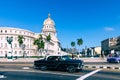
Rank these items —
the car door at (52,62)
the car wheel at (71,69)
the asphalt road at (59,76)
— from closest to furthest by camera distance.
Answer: the asphalt road at (59,76)
the car wheel at (71,69)
the car door at (52,62)

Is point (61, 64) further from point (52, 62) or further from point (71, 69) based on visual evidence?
point (71, 69)

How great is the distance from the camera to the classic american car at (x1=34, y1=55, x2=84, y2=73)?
24922 millimetres

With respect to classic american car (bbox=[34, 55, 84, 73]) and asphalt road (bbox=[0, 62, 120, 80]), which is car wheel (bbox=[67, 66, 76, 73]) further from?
asphalt road (bbox=[0, 62, 120, 80])

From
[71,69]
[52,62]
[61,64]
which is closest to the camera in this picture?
[71,69]

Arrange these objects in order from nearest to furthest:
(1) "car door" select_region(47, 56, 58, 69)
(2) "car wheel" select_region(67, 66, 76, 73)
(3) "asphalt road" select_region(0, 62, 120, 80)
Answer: (3) "asphalt road" select_region(0, 62, 120, 80)
(2) "car wheel" select_region(67, 66, 76, 73)
(1) "car door" select_region(47, 56, 58, 69)

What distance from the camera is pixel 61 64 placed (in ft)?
84.1

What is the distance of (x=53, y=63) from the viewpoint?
1030 inches

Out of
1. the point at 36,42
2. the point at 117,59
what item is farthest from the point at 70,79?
the point at 36,42

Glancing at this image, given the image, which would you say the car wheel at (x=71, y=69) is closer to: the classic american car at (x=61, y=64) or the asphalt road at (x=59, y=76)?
the classic american car at (x=61, y=64)

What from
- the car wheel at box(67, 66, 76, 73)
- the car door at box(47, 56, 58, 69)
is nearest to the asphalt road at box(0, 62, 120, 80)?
the car wheel at box(67, 66, 76, 73)

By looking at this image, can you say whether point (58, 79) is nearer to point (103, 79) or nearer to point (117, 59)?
point (103, 79)

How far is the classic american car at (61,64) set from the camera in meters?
24.9

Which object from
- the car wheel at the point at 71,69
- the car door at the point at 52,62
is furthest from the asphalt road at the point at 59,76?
the car door at the point at 52,62

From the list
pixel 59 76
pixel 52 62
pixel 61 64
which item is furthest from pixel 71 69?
pixel 59 76
